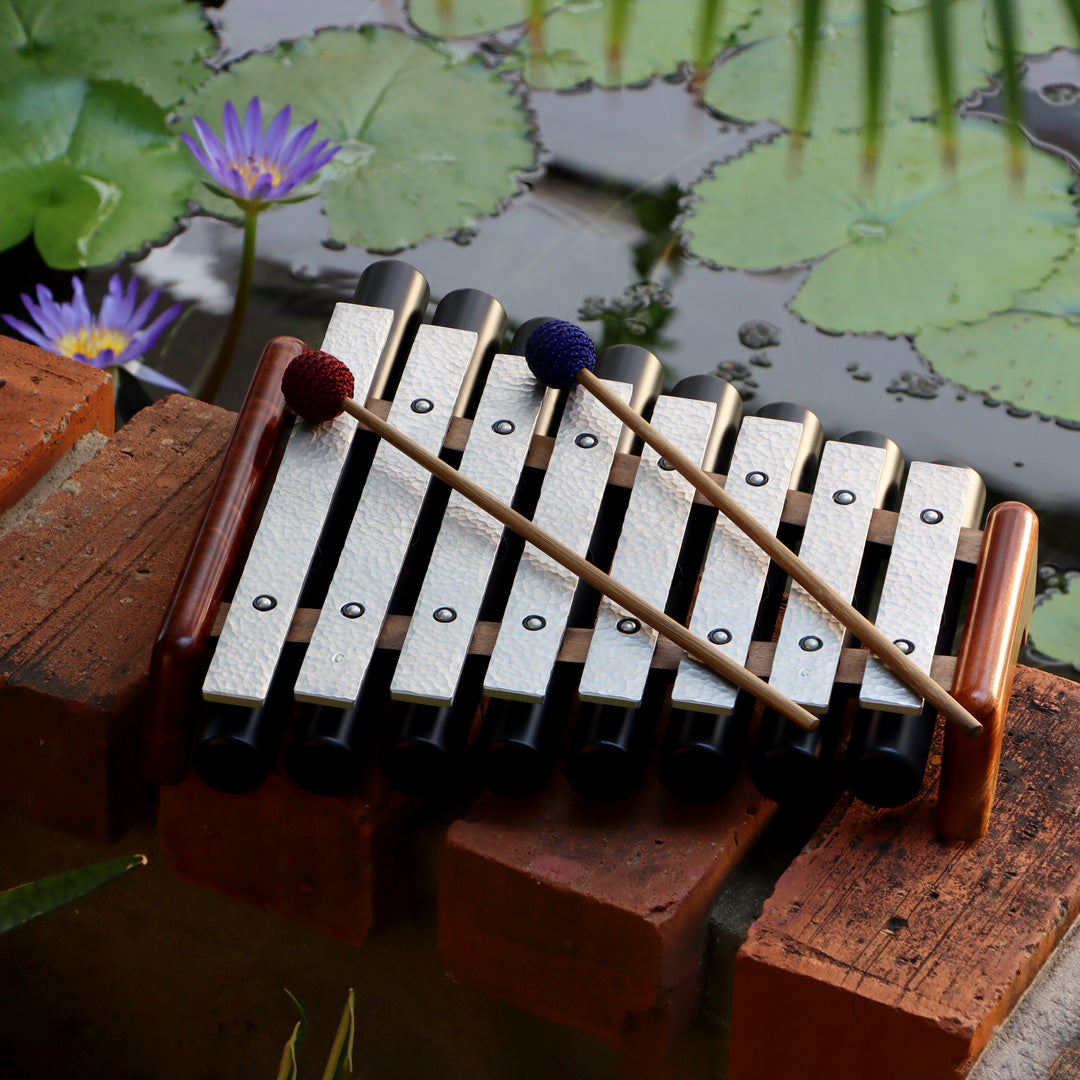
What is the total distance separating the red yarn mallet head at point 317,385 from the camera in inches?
48.0

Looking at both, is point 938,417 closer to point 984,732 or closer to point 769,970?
point 984,732

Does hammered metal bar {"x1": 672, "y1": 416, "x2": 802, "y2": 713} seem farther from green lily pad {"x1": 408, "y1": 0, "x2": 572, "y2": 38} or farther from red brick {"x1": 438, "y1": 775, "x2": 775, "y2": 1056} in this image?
green lily pad {"x1": 408, "y1": 0, "x2": 572, "y2": 38}

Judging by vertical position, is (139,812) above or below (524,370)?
below

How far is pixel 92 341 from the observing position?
6.68 feet

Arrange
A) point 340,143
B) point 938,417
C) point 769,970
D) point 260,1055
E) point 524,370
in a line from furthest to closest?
point 340,143
point 938,417
point 260,1055
point 524,370
point 769,970

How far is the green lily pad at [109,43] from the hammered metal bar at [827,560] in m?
1.83

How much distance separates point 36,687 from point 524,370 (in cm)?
58

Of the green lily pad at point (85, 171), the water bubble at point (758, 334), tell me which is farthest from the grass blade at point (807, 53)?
the green lily pad at point (85, 171)

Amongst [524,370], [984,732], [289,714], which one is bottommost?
[289,714]

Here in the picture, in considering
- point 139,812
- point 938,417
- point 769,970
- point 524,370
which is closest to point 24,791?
point 139,812

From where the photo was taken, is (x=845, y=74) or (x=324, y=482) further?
(x=845, y=74)

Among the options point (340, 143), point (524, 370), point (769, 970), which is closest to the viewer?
point (769, 970)

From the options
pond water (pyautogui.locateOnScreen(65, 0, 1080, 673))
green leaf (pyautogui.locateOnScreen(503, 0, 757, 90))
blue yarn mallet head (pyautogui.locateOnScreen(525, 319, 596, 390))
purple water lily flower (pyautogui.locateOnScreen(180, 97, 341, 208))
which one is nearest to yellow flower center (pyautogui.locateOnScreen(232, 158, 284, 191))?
purple water lily flower (pyautogui.locateOnScreen(180, 97, 341, 208))

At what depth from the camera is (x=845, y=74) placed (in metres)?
2.54
